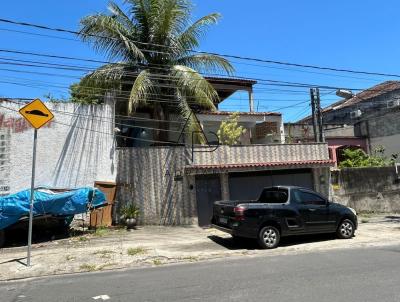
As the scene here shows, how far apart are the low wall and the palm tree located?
26.0 feet

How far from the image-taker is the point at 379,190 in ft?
76.7

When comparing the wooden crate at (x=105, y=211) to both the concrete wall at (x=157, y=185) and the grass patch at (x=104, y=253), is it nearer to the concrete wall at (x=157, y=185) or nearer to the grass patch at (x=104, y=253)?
the concrete wall at (x=157, y=185)

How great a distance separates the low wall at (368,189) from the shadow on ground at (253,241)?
788 centimetres

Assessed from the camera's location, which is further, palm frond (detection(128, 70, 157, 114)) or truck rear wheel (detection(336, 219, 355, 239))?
palm frond (detection(128, 70, 157, 114))

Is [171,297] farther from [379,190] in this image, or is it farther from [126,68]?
[379,190]

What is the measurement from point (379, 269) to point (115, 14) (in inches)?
570

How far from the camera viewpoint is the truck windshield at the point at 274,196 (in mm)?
13824

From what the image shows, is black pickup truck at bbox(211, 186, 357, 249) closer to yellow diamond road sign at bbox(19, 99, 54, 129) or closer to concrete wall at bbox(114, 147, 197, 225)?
concrete wall at bbox(114, 147, 197, 225)

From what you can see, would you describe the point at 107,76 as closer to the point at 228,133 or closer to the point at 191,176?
the point at 191,176

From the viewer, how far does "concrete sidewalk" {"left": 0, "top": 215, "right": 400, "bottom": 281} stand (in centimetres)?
1103

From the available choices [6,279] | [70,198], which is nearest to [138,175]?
[70,198]

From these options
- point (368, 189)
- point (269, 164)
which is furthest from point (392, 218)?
point (269, 164)

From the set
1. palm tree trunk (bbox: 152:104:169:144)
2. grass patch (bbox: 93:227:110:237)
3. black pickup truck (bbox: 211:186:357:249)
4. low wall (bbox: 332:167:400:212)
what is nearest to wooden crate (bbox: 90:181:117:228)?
grass patch (bbox: 93:227:110:237)

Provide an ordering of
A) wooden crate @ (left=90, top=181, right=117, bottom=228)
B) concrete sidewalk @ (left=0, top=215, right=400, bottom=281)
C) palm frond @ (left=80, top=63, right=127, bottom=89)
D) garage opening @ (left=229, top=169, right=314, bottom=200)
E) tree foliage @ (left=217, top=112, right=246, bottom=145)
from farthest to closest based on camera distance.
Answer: tree foliage @ (left=217, top=112, right=246, bottom=145) < garage opening @ (left=229, top=169, right=314, bottom=200) < palm frond @ (left=80, top=63, right=127, bottom=89) < wooden crate @ (left=90, top=181, right=117, bottom=228) < concrete sidewalk @ (left=0, top=215, right=400, bottom=281)
